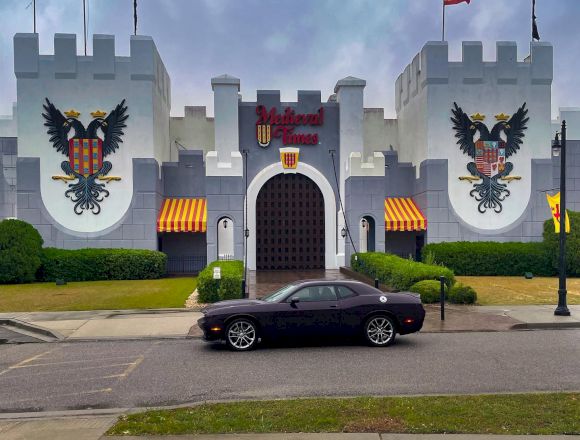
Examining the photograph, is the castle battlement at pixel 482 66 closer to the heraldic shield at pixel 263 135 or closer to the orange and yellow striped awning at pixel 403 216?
the orange and yellow striped awning at pixel 403 216

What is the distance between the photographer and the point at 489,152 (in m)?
27.5

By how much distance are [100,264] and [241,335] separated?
51.8 ft

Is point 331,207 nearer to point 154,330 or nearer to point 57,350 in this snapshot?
point 154,330

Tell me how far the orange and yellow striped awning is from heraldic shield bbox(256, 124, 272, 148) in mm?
7254

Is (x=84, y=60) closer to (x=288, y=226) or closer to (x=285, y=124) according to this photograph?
(x=285, y=124)

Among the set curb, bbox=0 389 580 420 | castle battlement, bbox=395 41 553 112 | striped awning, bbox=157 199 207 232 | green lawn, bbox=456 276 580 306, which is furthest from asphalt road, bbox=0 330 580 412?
castle battlement, bbox=395 41 553 112

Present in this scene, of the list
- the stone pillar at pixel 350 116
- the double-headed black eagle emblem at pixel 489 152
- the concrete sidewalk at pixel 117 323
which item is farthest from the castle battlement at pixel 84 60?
the double-headed black eagle emblem at pixel 489 152

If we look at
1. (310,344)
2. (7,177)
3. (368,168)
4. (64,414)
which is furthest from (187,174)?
(64,414)

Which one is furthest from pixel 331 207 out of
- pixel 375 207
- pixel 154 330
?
pixel 154 330

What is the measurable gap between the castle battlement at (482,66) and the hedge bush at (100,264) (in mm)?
16646

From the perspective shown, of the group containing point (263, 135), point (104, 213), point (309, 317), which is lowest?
point (309, 317)

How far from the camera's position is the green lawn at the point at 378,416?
6051 mm

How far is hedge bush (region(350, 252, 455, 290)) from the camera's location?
17547mm

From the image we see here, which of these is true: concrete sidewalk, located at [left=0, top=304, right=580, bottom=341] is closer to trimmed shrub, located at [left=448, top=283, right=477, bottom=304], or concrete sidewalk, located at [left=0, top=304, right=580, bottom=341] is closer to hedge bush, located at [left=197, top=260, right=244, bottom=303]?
trimmed shrub, located at [left=448, top=283, right=477, bottom=304]
